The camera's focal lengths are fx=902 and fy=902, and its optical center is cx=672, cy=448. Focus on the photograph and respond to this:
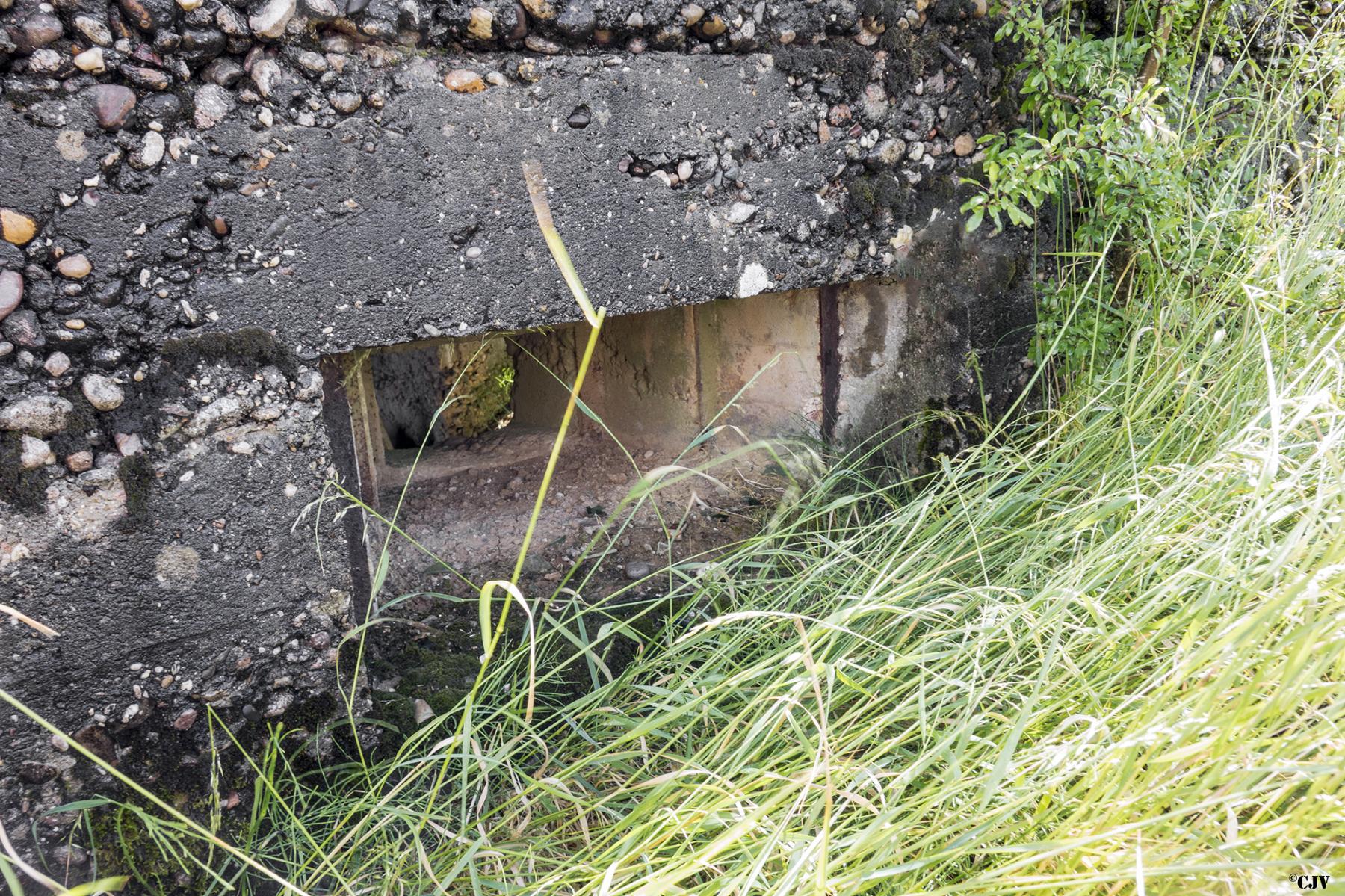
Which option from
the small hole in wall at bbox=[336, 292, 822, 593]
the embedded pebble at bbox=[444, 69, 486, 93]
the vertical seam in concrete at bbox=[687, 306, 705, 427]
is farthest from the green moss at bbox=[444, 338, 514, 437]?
the embedded pebble at bbox=[444, 69, 486, 93]

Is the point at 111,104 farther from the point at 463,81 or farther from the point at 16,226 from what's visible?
the point at 463,81

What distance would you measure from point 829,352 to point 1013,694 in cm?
112

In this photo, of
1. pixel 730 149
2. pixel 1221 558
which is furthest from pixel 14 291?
pixel 1221 558

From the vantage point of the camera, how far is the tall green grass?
97 cm

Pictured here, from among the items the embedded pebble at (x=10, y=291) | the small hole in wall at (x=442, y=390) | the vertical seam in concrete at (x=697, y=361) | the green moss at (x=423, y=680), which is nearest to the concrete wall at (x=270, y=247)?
the embedded pebble at (x=10, y=291)

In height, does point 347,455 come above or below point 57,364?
below

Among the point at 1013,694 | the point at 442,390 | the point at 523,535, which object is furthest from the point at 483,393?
the point at 1013,694

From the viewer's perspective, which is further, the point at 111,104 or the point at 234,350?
the point at 234,350

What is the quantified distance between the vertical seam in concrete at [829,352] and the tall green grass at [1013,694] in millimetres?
319

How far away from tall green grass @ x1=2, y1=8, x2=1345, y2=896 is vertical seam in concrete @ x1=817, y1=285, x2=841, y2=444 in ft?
→ 1.05

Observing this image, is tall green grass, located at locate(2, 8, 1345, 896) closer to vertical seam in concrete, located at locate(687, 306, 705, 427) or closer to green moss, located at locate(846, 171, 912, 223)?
green moss, located at locate(846, 171, 912, 223)

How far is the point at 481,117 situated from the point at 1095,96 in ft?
4.40

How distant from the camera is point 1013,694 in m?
1.28

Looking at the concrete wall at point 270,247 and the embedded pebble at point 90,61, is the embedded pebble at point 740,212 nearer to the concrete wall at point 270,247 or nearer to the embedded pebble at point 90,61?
the concrete wall at point 270,247
